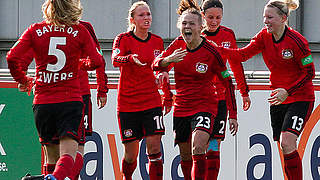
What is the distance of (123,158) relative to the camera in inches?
340

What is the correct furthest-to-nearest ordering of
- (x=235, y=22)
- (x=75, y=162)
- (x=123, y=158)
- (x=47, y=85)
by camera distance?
(x=235, y=22) < (x=123, y=158) < (x=75, y=162) < (x=47, y=85)

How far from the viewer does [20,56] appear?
22.6 ft

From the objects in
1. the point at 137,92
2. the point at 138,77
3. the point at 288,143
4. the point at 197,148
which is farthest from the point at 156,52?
the point at 288,143

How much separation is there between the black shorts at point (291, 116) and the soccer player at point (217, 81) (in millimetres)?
437

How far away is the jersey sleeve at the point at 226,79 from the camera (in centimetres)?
777

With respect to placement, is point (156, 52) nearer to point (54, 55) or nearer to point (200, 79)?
point (200, 79)

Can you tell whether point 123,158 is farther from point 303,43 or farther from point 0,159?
point 303,43

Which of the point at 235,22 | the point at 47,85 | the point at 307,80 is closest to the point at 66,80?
the point at 47,85

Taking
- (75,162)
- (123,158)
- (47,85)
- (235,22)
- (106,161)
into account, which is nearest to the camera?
(47,85)

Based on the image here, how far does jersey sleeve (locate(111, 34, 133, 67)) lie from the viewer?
8.22 meters

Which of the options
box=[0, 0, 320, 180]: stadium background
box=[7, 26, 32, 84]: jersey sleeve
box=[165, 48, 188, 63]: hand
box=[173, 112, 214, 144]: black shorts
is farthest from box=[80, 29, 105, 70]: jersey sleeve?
box=[0, 0, 320, 180]: stadium background

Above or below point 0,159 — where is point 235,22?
above

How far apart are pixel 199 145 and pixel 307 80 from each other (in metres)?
1.30

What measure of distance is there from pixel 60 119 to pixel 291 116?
2383mm
